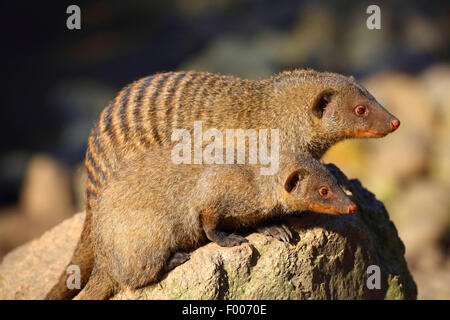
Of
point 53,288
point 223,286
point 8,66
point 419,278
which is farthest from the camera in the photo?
point 8,66

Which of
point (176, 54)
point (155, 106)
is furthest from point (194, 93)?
point (176, 54)

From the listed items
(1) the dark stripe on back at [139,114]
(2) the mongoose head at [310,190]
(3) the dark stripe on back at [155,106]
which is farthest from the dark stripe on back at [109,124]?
(2) the mongoose head at [310,190]

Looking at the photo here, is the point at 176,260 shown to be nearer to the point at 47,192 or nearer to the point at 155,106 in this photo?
the point at 155,106

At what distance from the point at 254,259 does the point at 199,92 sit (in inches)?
52.6

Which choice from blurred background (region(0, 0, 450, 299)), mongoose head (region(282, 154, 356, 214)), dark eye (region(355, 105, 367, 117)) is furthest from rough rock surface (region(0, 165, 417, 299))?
blurred background (region(0, 0, 450, 299))

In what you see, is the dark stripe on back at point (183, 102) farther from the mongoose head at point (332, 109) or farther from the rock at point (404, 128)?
the rock at point (404, 128)

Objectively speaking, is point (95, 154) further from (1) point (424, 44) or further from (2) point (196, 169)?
(1) point (424, 44)

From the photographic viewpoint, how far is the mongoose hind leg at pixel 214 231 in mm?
3709

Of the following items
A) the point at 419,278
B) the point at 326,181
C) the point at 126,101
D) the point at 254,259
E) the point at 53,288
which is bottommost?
the point at 419,278

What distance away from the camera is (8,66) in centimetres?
1165

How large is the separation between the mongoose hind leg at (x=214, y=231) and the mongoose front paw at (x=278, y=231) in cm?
16

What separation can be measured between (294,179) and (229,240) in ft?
1.80

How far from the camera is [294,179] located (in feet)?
12.2

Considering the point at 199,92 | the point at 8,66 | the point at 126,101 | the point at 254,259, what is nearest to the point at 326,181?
the point at 254,259
